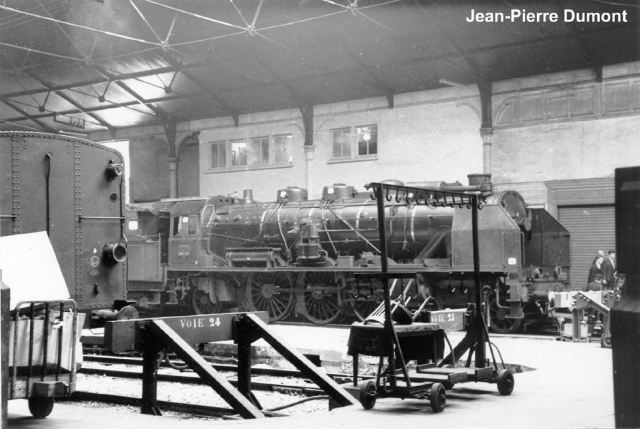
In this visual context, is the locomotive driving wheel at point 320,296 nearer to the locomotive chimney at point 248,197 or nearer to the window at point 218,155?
the locomotive chimney at point 248,197

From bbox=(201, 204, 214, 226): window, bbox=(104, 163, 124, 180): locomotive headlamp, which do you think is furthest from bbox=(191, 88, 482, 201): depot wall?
bbox=(104, 163, 124, 180): locomotive headlamp

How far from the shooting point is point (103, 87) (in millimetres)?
25641

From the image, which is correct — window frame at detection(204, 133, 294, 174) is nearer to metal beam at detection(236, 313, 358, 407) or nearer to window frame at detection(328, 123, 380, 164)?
window frame at detection(328, 123, 380, 164)

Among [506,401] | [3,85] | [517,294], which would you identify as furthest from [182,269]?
[506,401]

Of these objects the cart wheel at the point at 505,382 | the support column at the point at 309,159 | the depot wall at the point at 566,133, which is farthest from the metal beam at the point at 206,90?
the cart wheel at the point at 505,382

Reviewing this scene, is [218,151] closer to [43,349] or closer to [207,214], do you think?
[207,214]

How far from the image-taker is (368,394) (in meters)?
6.38

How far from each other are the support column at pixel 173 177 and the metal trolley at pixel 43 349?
81.7ft

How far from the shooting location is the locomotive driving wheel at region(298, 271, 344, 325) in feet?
58.1

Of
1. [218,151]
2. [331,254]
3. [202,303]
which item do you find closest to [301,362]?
[331,254]

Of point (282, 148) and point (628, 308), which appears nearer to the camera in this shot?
point (628, 308)

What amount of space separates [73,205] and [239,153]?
21.0 metres

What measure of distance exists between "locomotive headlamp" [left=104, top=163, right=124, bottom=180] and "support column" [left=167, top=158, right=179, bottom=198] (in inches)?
839

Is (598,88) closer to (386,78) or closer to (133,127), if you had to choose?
(386,78)
